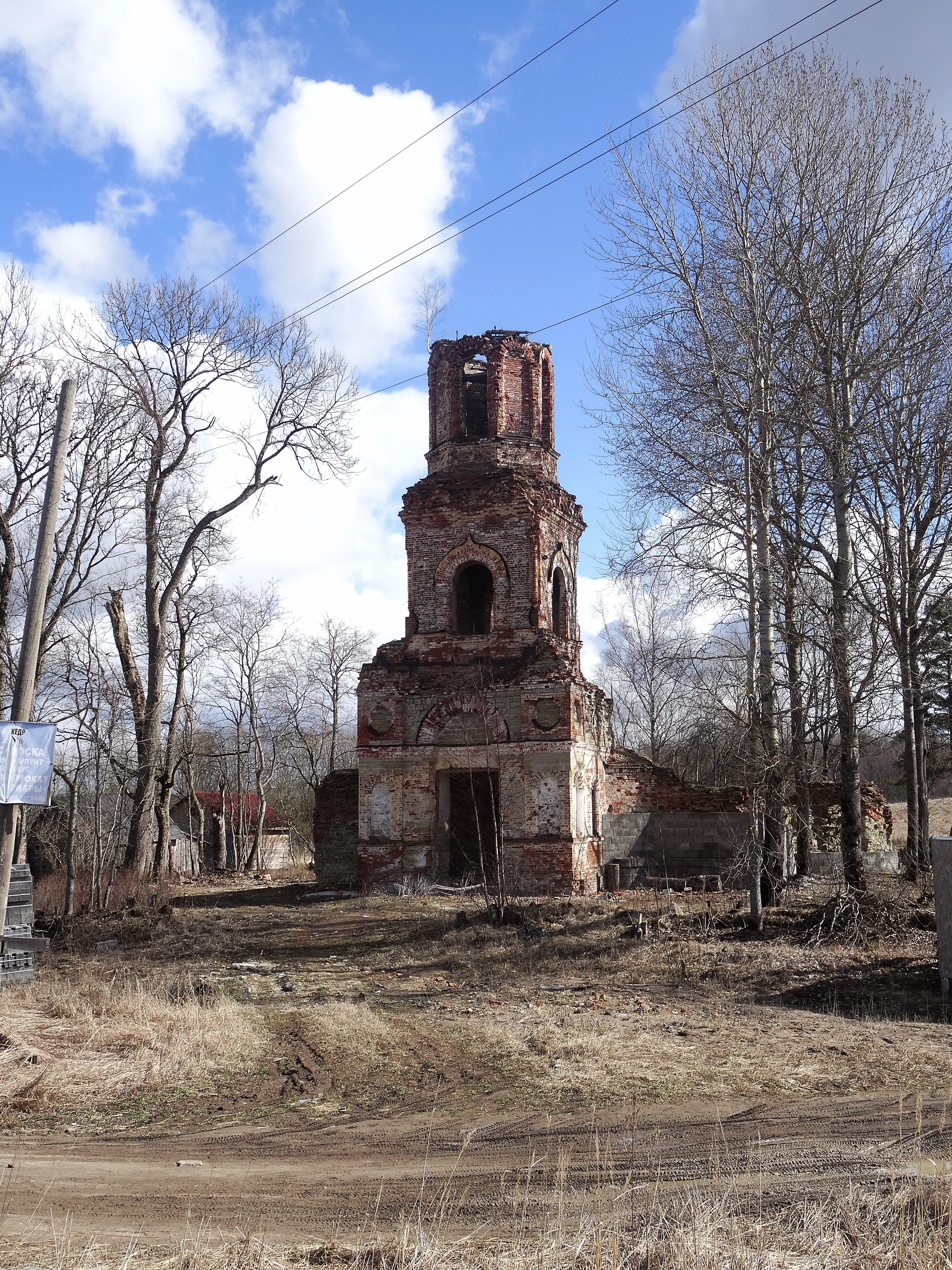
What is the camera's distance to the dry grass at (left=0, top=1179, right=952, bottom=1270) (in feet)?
12.6

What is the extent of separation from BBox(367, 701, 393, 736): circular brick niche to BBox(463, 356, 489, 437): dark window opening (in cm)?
662

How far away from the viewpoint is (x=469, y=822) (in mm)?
21625

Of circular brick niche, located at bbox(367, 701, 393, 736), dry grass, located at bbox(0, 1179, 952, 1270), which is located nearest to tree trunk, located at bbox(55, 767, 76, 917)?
circular brick niche, located at bbox(367, 701, 393, 736)

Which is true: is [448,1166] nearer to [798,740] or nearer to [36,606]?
[36,606]

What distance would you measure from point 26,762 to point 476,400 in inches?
571

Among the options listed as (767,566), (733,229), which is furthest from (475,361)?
(767,566)

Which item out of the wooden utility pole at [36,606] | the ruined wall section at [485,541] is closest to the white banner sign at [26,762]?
the wooden utility pole at [36,606]

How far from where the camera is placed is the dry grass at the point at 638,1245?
3.84m

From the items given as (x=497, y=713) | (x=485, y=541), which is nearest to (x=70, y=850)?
(x=497, y=713)

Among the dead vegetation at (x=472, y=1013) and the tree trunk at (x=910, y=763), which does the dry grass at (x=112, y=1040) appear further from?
the tree trunk at (x=910, y=763)

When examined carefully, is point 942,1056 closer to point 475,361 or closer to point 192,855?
point 475,361

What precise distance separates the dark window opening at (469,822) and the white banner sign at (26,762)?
10778 mm

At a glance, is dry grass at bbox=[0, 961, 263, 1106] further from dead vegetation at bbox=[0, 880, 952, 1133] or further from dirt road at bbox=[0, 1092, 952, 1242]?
dirt road at bbox=[0, 1092, 952, 1242]

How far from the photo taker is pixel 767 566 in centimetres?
1318
